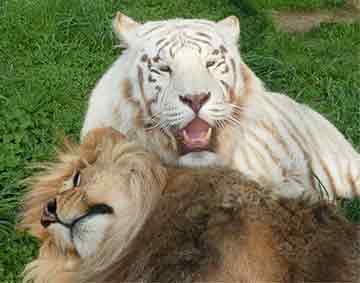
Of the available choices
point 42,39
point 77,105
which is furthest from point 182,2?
point 77,105

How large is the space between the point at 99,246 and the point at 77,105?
133 inches

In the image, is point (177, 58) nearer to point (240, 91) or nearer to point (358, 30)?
point (240, 91)

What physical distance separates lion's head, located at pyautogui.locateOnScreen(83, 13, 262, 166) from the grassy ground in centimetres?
107

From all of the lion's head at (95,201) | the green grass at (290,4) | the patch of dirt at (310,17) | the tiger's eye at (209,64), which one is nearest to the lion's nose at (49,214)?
the lion's head at (95,201)

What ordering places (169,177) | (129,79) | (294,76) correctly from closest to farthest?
1. (169,177)
2. (129,79)
3. (294,76)

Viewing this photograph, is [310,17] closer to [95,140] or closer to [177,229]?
[95,140]

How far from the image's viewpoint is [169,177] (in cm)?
291

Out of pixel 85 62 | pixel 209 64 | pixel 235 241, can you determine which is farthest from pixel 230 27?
pixel 85 62

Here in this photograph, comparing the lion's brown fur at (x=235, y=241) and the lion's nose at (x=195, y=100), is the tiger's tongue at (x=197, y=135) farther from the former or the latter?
the lion's brown fur at (x=235, y=241)

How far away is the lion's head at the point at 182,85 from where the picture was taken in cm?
361

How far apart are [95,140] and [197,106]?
0.62 m

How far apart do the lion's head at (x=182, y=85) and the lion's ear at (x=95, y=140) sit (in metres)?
0.54

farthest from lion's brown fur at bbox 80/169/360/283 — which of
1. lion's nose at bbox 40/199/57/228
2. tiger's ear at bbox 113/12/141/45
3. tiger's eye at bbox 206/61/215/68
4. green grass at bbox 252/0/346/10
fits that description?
green grass at bbox 252/0/346/10

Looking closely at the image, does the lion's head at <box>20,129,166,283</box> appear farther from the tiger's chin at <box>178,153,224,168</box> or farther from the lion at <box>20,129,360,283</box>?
the tiger's chin at <box>178,153,224,168</box>
